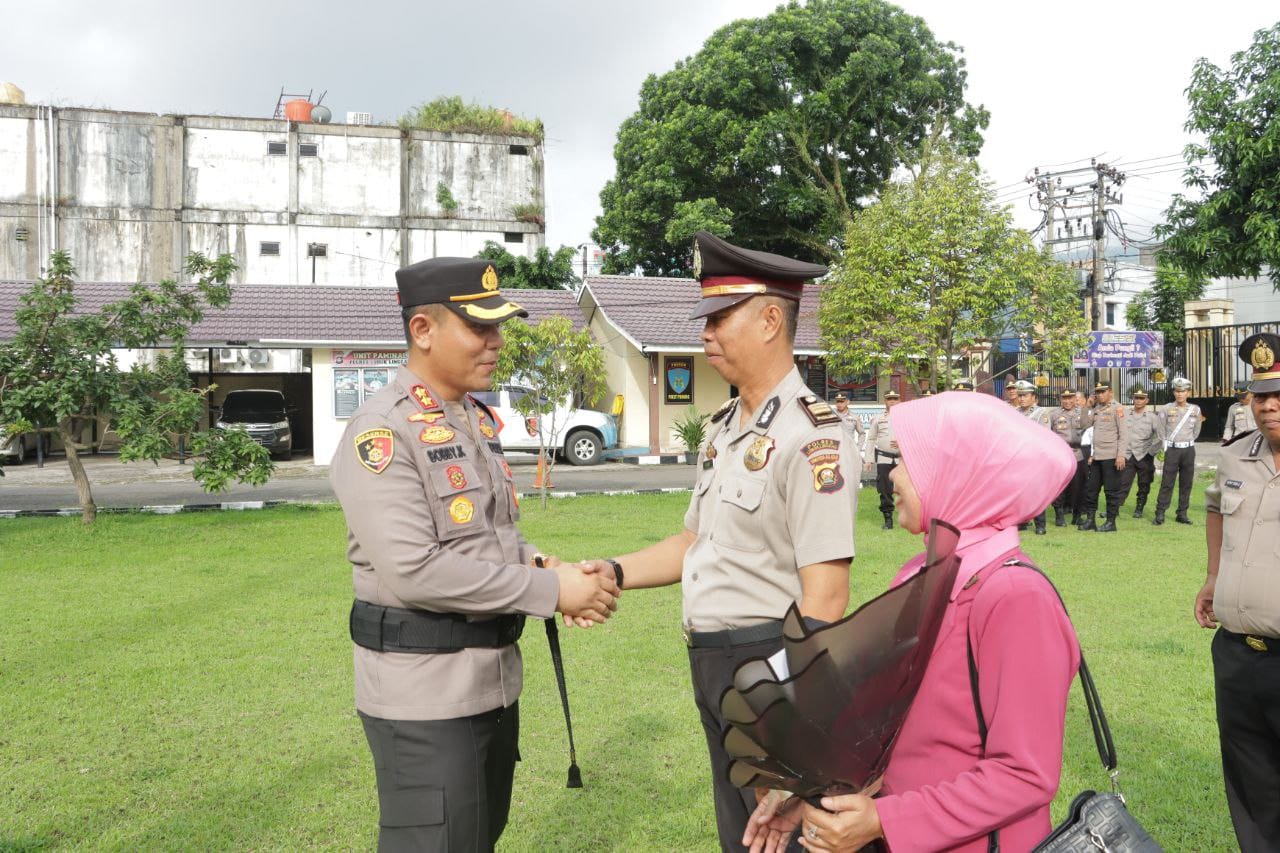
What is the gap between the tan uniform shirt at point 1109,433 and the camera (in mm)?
13391

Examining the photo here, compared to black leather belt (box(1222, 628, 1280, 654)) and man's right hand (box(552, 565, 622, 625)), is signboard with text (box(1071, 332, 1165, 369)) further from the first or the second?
man's right hand (box(552, 565, 622, 625))

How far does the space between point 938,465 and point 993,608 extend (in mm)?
262

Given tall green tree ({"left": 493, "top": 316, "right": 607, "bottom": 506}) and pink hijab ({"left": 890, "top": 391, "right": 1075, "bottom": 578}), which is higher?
tall green tree ({"left": 493, "top": 316, "right": 607, "bottom": 506})

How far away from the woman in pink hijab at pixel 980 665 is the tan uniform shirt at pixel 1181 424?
1349 cm

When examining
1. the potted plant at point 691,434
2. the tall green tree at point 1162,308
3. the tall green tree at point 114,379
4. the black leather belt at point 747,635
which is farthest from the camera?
the tall green tree at point 1162,308

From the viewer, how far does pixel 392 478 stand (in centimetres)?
248

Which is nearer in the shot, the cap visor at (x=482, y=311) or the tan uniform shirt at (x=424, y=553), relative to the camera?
the tan uniform shirt at (x=424, y=553)

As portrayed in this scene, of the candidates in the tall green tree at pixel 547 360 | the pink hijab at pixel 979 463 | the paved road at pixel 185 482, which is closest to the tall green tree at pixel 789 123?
the paved road at pixel 185 482

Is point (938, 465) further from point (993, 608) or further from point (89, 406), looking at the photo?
point (89, 406)

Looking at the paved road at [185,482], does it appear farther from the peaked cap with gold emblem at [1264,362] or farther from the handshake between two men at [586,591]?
the handshake between two men at [586,591]

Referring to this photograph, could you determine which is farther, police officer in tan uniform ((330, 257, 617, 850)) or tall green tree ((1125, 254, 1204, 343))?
tall green tree ((1125, 254, 1204, 343))

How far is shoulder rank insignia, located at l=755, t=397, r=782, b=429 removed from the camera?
102 inches

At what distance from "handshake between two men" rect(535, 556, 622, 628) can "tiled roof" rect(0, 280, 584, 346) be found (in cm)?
1889

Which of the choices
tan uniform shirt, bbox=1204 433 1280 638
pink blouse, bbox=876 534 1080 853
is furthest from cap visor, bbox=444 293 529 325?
tan uniform shirt, bbox=1204 433 1280 638
